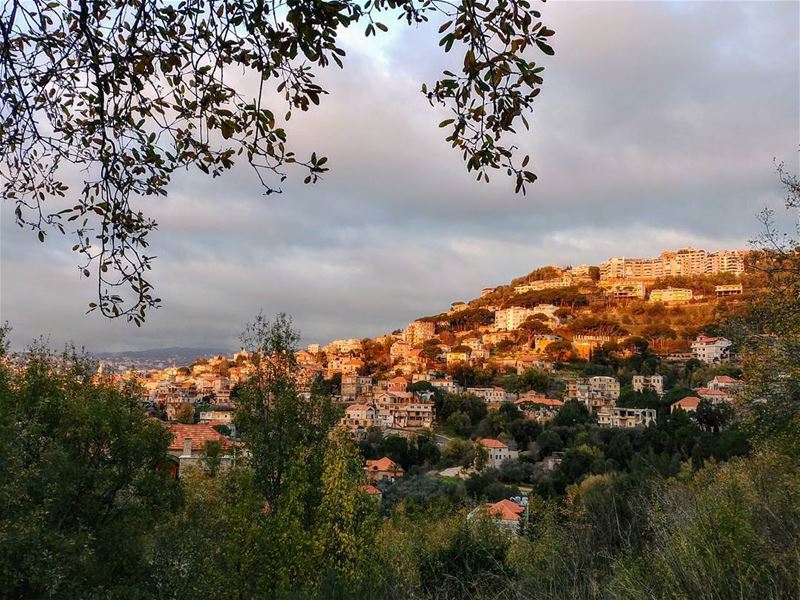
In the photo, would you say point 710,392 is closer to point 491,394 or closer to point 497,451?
point 497,451

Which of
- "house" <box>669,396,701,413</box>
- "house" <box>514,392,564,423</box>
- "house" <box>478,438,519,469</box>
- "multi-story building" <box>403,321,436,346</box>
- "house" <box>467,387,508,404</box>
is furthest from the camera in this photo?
"multi-story building" <box>403,321,436,346</box>

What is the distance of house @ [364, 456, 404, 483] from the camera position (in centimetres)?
3584

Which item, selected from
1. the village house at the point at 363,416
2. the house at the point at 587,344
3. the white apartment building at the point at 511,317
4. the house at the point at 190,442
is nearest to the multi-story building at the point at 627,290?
the white apartment building at the point at 511,317

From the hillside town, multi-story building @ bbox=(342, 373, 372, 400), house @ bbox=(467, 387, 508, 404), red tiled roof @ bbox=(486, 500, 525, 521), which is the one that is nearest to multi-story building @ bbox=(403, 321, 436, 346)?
the hillside town

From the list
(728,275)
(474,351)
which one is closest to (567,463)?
(474,351)

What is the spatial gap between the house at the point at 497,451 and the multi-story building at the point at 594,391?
48.1 feet

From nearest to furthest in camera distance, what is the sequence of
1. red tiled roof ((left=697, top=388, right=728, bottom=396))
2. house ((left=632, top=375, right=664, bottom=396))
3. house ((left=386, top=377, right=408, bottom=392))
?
red tiled roof ((left=697, top=388, right=728, bottom=396))
house ((left=632, top=375, right=664, bottom=396))
house ((left=386, top=377, right=408, bottom=392))

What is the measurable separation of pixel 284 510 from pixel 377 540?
5.04ft

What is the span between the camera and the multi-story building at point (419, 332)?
105 m

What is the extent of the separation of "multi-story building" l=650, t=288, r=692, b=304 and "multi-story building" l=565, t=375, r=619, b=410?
35.5 meters

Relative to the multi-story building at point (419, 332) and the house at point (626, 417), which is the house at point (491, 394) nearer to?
the house at point (626, 417)

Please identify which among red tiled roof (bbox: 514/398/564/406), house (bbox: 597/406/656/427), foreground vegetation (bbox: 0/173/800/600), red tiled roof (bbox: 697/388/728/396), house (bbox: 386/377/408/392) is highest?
foreground vegetation (bbox: 0/173/800/600)

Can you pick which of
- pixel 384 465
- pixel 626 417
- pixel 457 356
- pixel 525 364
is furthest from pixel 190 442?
pixel 457 356

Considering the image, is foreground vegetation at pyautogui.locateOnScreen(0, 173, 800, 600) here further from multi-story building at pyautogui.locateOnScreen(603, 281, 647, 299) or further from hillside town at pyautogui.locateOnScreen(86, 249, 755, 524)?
multi-story building at pyautogui.locateOnScreen(603, 281, 647, 299)
